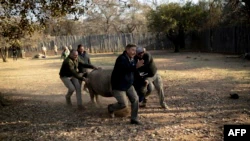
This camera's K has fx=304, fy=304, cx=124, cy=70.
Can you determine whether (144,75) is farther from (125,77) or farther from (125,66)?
(125,66)

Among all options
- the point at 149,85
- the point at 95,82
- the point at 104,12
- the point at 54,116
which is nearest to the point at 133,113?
the point at 149,85

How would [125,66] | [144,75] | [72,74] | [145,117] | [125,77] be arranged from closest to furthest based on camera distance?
[125,66], [125,77], [145,117], [144,75], [72,74]

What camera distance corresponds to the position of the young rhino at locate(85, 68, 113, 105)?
294 inches

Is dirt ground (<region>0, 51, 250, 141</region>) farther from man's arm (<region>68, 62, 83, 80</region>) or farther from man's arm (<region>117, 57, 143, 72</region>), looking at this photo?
man's arm (<region>117, 57, 143, 72</region>)

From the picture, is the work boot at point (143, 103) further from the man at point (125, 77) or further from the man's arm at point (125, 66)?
the man's arm at point (125, 66)

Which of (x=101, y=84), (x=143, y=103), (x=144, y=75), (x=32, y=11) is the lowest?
(x=143, y=103)

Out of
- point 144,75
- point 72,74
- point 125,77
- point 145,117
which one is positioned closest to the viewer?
point 125,77

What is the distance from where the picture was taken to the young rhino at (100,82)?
24.5 feet

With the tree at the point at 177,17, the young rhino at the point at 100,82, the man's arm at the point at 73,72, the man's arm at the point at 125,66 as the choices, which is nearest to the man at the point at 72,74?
the man's arm at the point at 73,72

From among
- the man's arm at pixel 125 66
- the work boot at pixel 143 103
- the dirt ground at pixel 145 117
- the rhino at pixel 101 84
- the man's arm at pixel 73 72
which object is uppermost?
the man's arm at pixel 125 66

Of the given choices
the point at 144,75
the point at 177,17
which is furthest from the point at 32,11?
the point at 177,17

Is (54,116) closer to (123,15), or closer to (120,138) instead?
(120,138)

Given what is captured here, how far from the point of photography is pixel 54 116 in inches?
299

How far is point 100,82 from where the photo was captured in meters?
7.64
